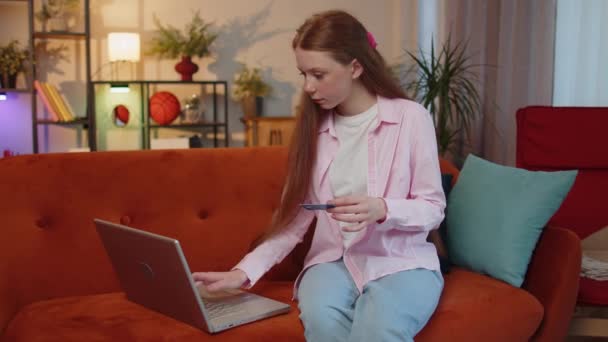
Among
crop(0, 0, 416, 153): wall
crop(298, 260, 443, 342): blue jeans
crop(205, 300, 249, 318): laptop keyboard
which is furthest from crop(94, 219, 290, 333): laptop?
crop(0, 0, 416, 153): wall

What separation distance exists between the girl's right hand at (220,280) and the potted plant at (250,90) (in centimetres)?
342

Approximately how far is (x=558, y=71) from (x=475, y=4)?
69 cm

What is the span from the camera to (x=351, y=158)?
1914 mm

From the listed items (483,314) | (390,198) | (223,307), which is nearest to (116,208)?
(223,307)

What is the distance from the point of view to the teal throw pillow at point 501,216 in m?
2.02

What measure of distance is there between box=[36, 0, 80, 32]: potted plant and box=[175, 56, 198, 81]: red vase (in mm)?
833

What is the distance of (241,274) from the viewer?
179 centimetres

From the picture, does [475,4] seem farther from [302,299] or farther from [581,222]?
[302,299]

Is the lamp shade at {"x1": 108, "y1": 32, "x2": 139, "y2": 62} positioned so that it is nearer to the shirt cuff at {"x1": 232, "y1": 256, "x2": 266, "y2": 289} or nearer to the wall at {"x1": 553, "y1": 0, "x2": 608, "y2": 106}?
the wall at {"x1": 553, "y1": 0, "x2": 608, "y2": 106}

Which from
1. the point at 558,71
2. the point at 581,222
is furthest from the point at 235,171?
the point at 558,71

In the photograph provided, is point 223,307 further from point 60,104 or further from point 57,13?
point 57,13

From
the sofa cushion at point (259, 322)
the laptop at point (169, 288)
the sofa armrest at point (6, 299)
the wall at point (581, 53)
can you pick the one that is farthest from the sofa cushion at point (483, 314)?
the wall at point (581, 53)

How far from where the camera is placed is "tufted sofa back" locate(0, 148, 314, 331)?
2025mm

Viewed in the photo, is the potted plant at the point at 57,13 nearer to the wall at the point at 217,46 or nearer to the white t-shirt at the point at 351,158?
the wall at the point at 217,46
